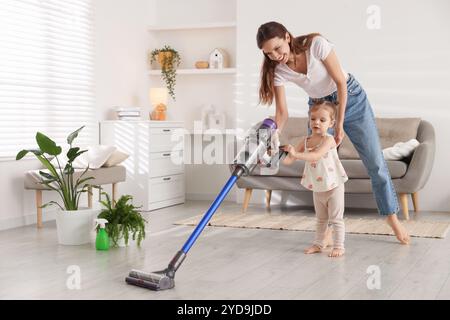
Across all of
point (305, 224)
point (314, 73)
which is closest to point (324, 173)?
point (314, 73)

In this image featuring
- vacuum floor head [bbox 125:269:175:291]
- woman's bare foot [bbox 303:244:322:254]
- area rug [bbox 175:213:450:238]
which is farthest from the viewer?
area rug [bbox 175:213:450:238]

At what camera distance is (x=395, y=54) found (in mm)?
5559

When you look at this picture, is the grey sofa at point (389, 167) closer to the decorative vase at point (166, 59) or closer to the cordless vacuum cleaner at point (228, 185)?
the decorative vase at point (166, 59)

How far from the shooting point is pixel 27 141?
471 centimetres

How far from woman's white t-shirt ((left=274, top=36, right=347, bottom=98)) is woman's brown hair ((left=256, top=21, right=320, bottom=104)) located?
0.08ft

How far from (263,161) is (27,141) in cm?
254

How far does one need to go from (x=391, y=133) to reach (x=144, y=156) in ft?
6.48

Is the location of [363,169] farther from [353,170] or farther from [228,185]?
[228,185]

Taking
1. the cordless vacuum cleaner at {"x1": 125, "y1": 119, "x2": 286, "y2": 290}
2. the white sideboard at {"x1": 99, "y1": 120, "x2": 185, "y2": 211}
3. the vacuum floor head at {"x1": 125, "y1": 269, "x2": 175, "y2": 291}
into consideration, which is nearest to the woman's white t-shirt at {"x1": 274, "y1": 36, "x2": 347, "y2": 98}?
the cordless vacuum cleaner at {"x1": 125, "y1": 119, "x2": 286, "y2": 290}

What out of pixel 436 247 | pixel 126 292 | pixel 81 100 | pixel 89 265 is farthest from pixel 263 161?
pixel 81 100

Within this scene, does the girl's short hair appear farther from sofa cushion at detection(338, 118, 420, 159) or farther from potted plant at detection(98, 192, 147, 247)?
sofa cushion at detection(338, 118, 420, 159)

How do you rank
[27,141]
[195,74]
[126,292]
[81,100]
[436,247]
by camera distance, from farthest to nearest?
[195,74] < [81,100] < [27,141] < [436,247] < [126,292]

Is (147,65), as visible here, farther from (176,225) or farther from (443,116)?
(443,116)

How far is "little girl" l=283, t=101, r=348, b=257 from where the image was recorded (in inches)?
130
